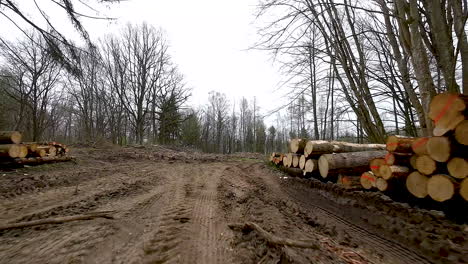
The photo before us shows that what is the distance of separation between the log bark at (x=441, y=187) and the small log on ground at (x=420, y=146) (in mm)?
417

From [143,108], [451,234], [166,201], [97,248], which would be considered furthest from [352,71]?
[143,108]

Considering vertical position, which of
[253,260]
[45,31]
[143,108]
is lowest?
[253,260]

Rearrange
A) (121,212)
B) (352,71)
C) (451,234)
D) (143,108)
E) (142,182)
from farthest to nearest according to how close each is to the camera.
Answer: (143,108)
(352,71)
(142,182)
(121,212)
(451,234)

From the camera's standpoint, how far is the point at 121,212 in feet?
11.7

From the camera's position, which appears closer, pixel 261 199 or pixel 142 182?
pixel 261 199

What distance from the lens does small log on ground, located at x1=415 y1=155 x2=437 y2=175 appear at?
3535 mm

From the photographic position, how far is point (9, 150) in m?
7.78

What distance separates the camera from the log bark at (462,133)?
3139 mm

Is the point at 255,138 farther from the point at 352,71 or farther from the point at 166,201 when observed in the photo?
the point at 166,201

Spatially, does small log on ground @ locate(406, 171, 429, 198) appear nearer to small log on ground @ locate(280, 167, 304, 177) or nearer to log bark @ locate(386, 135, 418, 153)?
log bark @ locate(386, 135, 418, 153)

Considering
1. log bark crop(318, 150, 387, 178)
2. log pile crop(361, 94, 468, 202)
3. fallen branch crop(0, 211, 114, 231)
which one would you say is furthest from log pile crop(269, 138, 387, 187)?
fallen branch crop(0, 211, 114, 231)

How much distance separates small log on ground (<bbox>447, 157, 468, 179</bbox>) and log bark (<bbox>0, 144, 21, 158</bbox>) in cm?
1106

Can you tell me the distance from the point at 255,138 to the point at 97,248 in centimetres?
4801

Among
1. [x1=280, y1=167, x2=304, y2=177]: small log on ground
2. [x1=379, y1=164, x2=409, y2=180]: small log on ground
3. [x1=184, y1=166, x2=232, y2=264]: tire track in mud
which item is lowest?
[x1=184, y1=166, x2=232, y2=264]: tire track in mud
